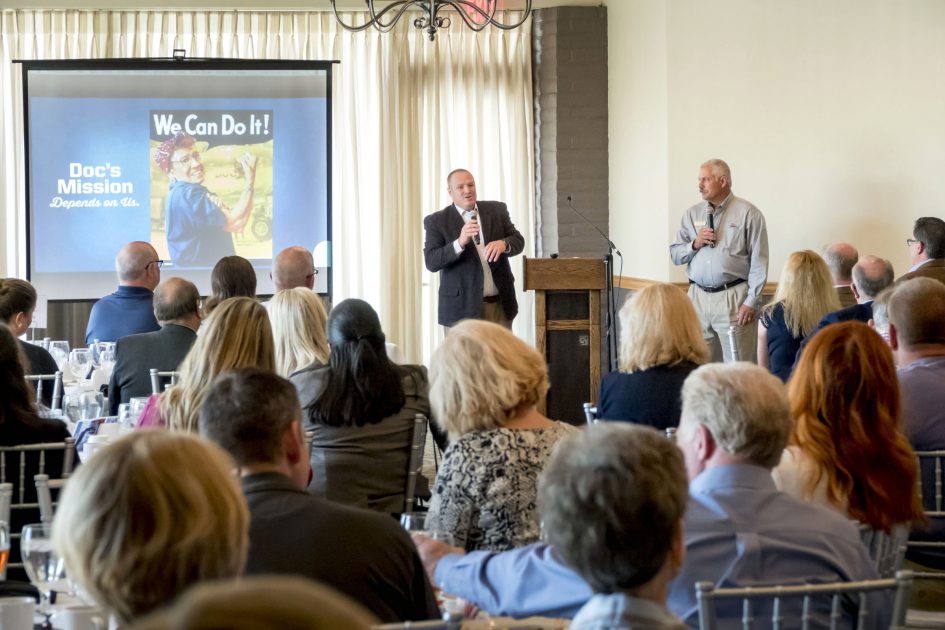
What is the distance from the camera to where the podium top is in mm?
7551

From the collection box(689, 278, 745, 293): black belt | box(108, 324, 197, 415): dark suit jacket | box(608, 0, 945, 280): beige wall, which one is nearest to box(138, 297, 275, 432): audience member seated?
box(108, 324, 197, 415): dark suit jacket

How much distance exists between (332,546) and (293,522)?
0.25 ft

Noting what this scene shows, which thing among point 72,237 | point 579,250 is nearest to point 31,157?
point 72,237

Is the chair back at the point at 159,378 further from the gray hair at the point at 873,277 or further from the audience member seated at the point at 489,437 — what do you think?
the gray hair at the point at 873,277

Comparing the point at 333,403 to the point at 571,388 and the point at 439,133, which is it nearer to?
the point at 571,388

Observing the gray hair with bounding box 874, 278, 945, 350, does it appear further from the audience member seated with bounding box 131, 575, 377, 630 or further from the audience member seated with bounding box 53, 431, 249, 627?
the audience member seated with bounding box 131, 575, 377, 630

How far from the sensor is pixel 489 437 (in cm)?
294

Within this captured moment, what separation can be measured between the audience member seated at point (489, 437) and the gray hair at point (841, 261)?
3935 millimetres

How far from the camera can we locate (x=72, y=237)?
8.88m

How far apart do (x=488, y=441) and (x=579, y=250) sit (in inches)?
269

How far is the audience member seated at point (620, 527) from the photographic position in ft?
5.31

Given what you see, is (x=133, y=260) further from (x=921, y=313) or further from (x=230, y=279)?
(x=921, y=313)

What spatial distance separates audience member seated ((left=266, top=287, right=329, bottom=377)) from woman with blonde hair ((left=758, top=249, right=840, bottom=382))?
2460mm

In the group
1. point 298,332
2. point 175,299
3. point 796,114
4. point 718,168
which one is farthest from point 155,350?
point 796,114
